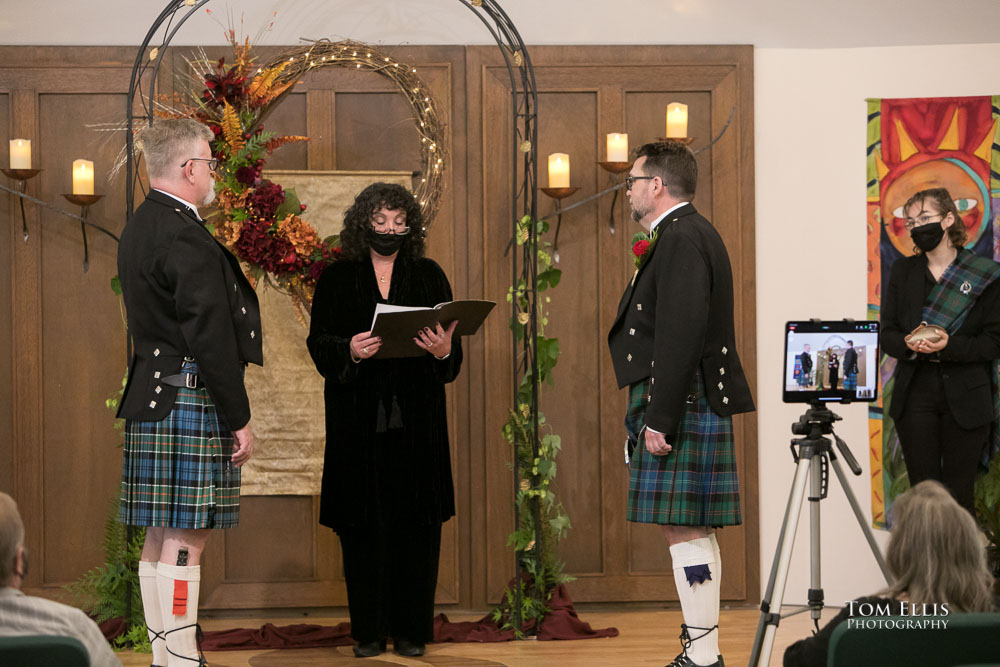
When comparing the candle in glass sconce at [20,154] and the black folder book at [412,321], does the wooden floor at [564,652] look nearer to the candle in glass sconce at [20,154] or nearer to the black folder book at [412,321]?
the black folder book at [412,321]

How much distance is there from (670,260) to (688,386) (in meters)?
0.37

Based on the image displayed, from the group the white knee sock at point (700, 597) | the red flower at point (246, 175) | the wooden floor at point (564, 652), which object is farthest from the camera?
the red flower at point (246, 175)

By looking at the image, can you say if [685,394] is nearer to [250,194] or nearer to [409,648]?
[409,648]

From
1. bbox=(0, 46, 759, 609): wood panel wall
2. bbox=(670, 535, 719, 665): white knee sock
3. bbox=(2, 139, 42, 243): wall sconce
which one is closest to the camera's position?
bbox=(670, 535, 719, 665): white knee sock

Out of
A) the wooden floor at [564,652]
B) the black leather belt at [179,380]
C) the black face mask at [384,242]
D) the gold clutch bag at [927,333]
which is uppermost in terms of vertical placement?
the black face mask at [384,242]

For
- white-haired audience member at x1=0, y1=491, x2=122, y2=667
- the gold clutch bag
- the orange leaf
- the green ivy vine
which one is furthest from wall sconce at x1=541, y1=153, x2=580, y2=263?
white-haired audience member at x1=0, y1=491, x2=122, y2=667

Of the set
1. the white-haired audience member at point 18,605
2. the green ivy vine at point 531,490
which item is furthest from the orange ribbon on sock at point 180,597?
the green ivy vine at point 531,490

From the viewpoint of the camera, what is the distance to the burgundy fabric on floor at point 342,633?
13.1ft

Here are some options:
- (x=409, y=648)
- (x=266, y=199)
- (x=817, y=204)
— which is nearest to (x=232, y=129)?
(x=266, y=199)

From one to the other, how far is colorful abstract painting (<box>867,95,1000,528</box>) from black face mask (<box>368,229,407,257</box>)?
2154 millimetres

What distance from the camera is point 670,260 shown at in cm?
304

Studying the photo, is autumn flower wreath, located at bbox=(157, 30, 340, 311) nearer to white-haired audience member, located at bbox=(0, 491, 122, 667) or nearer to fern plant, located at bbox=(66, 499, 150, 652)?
fern plant, located at bbox=(66, 499, 150, 652)

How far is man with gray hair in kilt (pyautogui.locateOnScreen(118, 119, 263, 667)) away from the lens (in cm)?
297

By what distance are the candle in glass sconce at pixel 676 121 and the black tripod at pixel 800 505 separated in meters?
1.45
